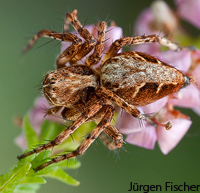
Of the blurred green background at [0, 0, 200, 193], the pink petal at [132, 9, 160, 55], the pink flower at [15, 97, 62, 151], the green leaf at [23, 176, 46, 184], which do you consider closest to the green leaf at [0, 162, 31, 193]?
the green leaf at [23, 176, 46, 184]

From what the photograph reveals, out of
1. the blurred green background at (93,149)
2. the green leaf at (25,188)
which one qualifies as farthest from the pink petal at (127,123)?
the blurred green background at (93,149)

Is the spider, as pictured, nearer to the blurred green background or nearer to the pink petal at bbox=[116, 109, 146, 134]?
the pink petal at bbox=[116, 109, 146, 134]

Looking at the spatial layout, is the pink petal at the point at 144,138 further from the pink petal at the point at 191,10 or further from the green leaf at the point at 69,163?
the pink petal at the point at 191,10

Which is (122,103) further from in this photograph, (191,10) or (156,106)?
(191,10)

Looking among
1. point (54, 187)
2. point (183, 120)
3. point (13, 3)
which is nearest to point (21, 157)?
point (183, 120)

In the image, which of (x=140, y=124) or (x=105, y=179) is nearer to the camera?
(x=140, y=124)

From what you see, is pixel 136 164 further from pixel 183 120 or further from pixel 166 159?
pixel 183 120
